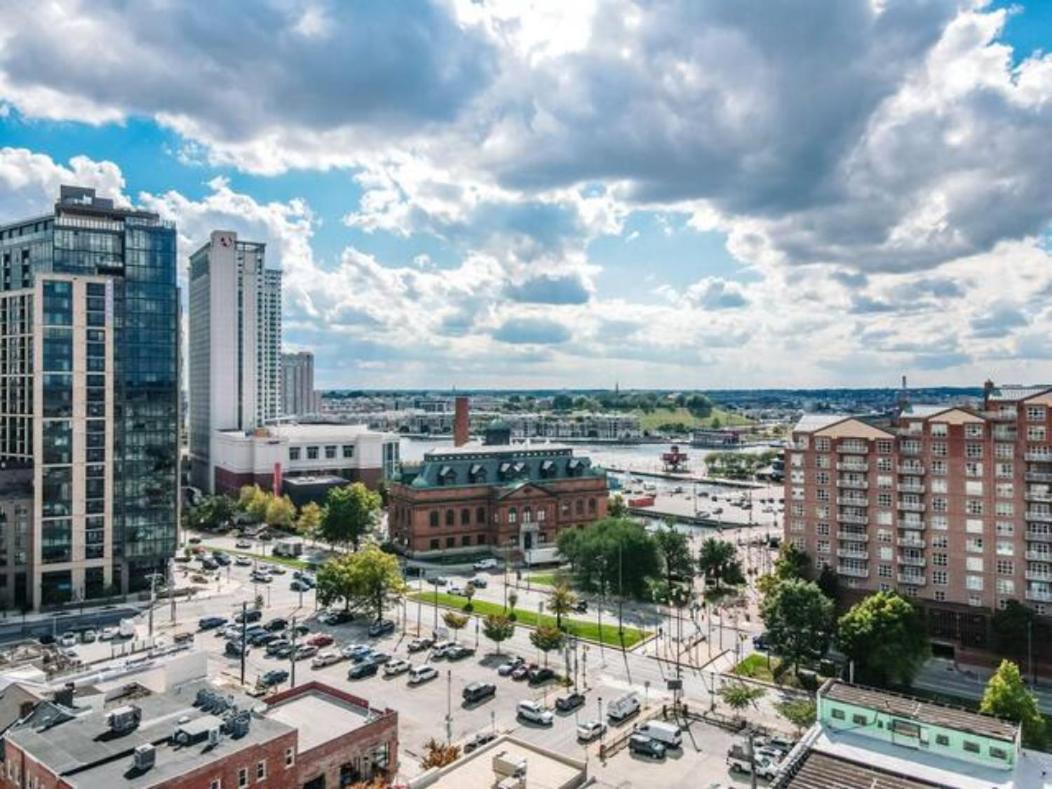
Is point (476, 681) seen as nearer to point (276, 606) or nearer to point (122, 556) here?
point (276, 606)

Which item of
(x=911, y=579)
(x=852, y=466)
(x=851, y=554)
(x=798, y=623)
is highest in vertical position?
(x=852, y=466)

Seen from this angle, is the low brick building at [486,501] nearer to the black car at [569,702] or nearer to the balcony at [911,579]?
the balcony at [911,579]

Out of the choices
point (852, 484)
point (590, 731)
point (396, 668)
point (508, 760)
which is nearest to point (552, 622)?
point (396, 668)

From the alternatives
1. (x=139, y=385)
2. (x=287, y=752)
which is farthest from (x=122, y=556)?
(x=287, y=752)

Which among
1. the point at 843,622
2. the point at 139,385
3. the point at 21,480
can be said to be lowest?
the point at 843,622

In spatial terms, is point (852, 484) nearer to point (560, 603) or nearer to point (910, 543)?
point (910, 543)

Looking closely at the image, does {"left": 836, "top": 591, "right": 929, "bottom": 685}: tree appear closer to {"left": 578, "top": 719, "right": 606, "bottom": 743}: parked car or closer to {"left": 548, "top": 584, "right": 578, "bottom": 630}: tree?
{"left": 578, "top": 719, "right": 606, "bottom": 743}: parked car

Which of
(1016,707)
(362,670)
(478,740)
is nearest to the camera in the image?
(1016,707)

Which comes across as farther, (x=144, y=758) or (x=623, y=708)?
(x=623, y=708)
